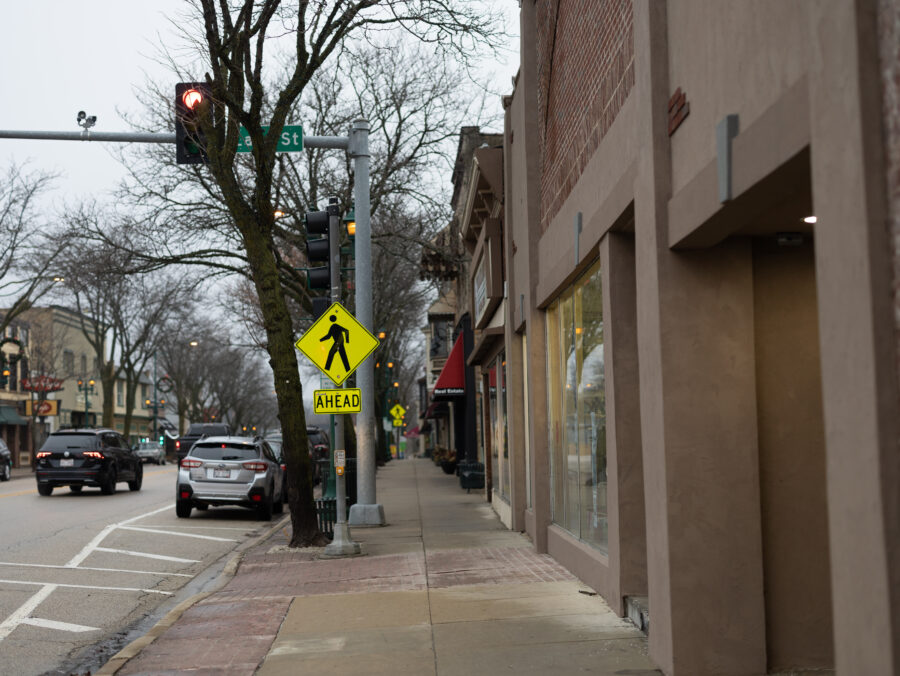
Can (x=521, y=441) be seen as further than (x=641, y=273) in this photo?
Yes

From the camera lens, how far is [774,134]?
16.3 ft

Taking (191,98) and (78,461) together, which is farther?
(78,461)

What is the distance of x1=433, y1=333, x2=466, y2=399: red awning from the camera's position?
95.2 ft

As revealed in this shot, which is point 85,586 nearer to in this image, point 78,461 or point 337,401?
point 337,401

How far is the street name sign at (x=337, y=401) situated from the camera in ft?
44.5

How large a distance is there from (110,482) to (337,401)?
1635 cm

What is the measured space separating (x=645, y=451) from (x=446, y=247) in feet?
81.7

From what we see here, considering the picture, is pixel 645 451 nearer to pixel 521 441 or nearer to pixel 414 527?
pixel 521 441

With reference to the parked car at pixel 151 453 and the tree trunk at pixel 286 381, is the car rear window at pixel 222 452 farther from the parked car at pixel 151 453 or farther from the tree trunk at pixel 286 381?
the parked car at pixel 151 453

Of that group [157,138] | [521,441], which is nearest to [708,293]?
[521,441]

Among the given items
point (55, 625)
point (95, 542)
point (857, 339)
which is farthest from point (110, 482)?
point (857, 339)

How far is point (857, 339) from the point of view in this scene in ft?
12.8

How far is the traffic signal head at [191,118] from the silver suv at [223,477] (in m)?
7.29

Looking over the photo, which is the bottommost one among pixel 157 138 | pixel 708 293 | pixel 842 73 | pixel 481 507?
pixel 481 507
